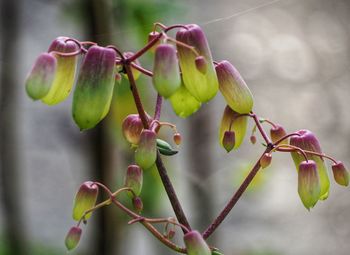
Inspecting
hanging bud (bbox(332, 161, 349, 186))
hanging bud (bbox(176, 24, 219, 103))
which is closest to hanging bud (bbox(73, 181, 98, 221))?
hanging bud (bbox(176, 24, 219, 103))

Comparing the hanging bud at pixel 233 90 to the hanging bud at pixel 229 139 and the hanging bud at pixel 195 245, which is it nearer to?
the hanging bud at pixel 229 139

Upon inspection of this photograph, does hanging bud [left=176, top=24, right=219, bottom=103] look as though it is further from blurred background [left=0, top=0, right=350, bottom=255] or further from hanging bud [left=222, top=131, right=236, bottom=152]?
blurred background [left=0, top=0, right=350, bottom=255]

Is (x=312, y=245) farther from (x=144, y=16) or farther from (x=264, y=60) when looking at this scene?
(x=144, y=16)

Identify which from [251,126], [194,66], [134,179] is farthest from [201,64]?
[251,126]

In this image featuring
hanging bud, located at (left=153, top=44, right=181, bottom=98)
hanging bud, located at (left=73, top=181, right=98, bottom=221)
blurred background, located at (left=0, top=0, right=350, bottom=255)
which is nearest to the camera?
hanging bud, located at (left=153, top=44, right=181, bottom=98)

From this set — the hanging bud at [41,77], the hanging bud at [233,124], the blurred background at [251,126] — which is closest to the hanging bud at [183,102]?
the hanging bud at [233,124]

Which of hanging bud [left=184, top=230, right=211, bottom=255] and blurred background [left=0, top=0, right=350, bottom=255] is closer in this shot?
hanging bud [left=184, top=230, right=211, bottom=255]
